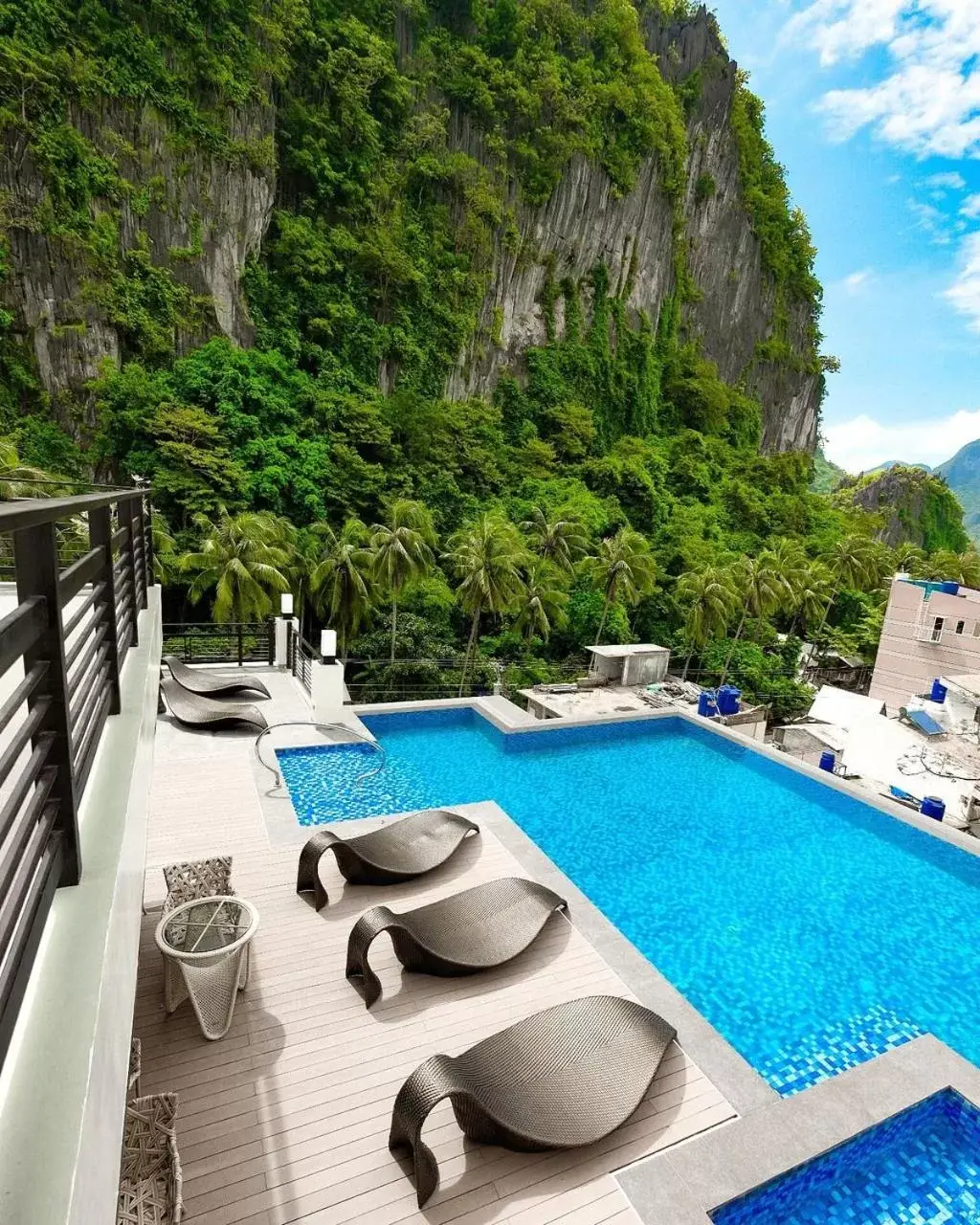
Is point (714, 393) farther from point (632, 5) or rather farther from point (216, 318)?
point (216, 318)

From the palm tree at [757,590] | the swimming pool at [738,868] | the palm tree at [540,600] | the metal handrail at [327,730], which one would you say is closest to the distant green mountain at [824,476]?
the palm tree at [757,590]

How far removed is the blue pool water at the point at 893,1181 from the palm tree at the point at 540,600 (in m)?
20.9

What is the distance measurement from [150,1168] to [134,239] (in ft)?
101

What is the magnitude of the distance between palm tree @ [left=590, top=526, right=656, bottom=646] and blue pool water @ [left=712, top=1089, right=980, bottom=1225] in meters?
23.1

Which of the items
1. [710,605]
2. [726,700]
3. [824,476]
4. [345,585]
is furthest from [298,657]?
[824,476]

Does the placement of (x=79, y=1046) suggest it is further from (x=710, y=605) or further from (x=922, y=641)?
(x=922, y=641)

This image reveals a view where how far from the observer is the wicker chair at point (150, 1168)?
108 inches

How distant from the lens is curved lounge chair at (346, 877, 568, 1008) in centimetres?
461

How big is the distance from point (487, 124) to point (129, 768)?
141 ft

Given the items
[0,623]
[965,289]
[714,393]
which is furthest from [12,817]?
→ [965,289]

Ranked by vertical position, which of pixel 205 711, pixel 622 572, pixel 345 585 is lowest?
pixel 205 711

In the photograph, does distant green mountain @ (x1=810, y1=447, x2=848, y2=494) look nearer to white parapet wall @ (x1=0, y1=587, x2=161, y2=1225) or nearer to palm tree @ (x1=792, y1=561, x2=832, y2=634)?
palm tree @ (x1=792, y1=561, x2=832, y2=634)

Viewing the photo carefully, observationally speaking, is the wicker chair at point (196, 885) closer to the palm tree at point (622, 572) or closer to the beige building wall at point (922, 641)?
the palm tree at point (622, 572)

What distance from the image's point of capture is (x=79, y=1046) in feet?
4.08
